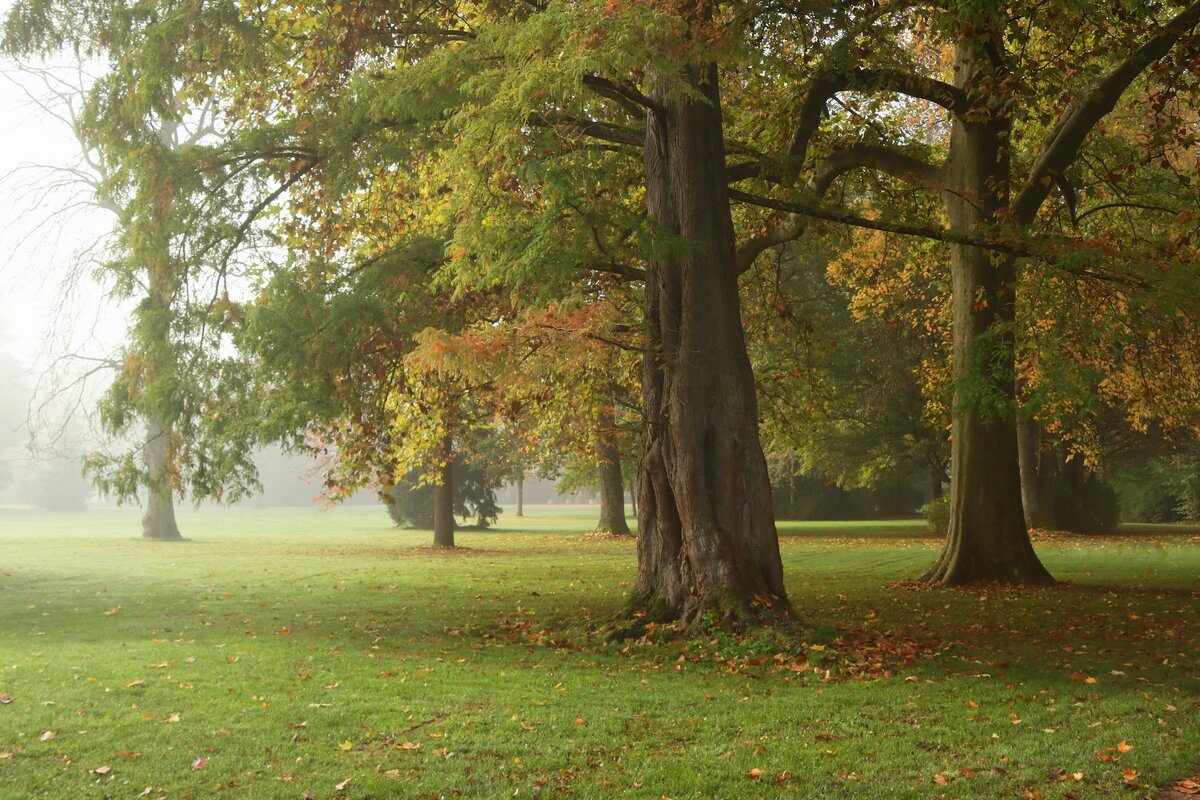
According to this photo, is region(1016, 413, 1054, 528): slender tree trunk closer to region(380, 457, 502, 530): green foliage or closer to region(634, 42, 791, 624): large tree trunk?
region(380, 457, 502, 530): green foliage

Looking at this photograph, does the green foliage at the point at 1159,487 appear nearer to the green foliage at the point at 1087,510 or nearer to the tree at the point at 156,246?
the green foliage at the point at 1087,510

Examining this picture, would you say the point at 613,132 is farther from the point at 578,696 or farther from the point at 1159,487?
the point at 1159,487

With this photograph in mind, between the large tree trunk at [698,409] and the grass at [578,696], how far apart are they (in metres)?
0.87

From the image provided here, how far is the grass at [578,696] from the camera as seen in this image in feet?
18.7

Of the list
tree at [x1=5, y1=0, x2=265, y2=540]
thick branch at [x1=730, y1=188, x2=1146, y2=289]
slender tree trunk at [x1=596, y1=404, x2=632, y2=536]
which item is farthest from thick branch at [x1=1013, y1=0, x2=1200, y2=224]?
slender tree trunk at [x1=596, y1=404, x2=632, y2=536]

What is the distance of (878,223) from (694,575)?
4.28 m

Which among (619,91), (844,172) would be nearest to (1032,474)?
(844,172)

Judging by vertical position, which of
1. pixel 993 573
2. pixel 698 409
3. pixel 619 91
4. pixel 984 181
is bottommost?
pixel 993 573

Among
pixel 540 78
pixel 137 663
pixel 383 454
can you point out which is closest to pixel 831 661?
pixel 540 78

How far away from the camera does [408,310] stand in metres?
12.6

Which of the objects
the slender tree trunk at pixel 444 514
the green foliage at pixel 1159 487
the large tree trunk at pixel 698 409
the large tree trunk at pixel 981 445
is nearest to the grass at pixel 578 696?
the large tree trunk at pixel 698 409

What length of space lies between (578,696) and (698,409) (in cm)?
391

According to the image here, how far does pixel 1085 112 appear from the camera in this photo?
14.2 metres

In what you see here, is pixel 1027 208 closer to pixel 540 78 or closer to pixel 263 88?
pixel 540 78
